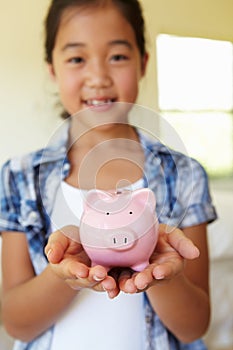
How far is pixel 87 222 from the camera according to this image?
32cm

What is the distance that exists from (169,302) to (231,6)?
4.24 ft

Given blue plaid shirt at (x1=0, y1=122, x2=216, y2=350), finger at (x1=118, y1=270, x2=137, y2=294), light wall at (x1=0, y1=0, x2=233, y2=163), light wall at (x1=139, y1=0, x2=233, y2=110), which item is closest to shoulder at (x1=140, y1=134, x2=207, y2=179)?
blue plaid shirt at (x1=0, y1=122, x2=216, y2=350)

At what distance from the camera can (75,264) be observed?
0.31 meters

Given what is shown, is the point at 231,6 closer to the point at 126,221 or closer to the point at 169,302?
the point at 169,302

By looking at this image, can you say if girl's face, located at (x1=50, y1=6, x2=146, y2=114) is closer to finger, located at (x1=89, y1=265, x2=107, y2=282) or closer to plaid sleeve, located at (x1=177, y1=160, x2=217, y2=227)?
plaid sleeve, located at (x1=177, y1=160, x2=217, y2=227)

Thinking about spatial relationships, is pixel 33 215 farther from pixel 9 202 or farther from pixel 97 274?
pixel 97 274

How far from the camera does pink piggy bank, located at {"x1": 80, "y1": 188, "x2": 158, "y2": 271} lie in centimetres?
32

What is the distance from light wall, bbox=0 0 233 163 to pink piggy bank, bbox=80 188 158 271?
41.0 inches

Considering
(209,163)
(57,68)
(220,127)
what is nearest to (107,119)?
(57,68)

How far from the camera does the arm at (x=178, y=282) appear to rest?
1.02 ft

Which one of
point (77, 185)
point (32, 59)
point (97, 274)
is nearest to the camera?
point (97, 274)

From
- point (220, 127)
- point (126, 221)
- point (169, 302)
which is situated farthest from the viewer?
point (220, 127)

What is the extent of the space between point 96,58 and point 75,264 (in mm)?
268

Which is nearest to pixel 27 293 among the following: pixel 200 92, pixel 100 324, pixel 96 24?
pixel 100 324
